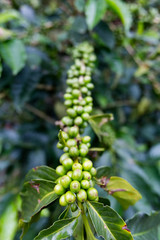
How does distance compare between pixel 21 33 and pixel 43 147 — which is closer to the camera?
pixel 21 33

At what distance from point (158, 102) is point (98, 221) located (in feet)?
3.71

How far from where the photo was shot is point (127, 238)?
370 millimetres

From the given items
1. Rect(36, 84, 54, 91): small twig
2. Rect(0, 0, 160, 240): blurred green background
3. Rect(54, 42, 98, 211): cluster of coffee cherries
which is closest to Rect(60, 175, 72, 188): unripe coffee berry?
Rect(54, 42, 98, 211): cluster of coffee cherries

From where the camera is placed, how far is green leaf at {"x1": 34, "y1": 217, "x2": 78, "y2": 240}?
371mm

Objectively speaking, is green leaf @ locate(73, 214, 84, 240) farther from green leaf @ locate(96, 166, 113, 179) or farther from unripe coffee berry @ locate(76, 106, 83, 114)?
unripe coffee berry @ locate(76, 106, 83, 114)

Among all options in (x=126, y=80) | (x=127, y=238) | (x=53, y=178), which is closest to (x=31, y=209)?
(x=53, y=178)

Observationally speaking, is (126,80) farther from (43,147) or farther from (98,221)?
(98,221)

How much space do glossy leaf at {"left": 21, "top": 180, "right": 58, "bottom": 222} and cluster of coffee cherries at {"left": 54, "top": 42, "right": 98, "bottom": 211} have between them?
26mm

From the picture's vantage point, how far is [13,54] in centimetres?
73

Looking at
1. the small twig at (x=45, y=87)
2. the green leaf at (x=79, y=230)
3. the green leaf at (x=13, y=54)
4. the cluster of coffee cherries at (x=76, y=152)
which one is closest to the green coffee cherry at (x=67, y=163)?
the cluster of coffee cherries at (x=76, y=152)

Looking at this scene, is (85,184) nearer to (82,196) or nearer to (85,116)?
(82,196)

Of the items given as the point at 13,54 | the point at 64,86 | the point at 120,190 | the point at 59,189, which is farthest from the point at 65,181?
the point at 64,86

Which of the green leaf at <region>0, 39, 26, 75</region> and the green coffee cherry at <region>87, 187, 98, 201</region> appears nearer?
the green coffee cherry at <region>87, 187, 98, 201</region>

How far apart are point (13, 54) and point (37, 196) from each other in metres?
0.52
